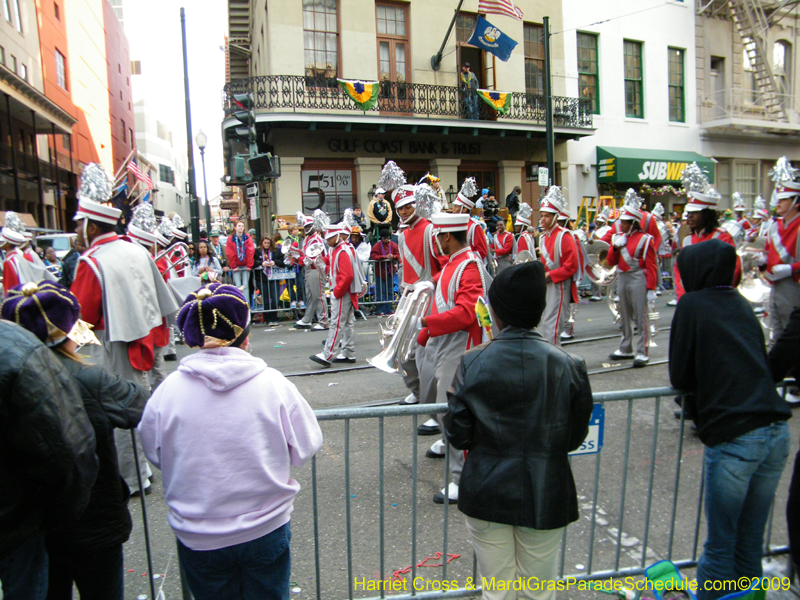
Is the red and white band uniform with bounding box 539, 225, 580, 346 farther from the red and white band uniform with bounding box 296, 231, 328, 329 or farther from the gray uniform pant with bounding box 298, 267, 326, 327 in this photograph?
the gray uniform pant with bounding box 298, 267, 326, 327

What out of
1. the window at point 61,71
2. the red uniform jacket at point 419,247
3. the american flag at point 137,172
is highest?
the window at point 61,71

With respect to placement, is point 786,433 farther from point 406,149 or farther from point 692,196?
point 406,149

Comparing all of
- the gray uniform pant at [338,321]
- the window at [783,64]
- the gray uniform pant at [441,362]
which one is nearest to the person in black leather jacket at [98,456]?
the gray uniform pant at [441,362]

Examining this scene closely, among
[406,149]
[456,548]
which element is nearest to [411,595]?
[456,548]

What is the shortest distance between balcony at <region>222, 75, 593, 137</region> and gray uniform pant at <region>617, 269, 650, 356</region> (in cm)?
1252

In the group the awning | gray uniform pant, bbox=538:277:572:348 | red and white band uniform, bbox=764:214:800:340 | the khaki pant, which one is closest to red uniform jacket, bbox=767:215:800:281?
Result: red and white band uniform, bbox=764:214:800:340

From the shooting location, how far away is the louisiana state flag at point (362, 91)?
18.2 metres

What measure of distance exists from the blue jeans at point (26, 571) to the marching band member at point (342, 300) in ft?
21.3

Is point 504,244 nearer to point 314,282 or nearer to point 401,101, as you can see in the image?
point 314,282

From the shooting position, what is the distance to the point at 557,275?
7.59 metres

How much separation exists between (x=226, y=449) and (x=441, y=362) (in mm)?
2594

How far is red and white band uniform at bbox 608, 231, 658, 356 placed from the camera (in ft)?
26.7

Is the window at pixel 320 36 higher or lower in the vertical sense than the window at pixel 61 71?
lower

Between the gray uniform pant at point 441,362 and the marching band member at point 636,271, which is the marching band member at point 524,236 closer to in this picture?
the marching band member at point 636,271
